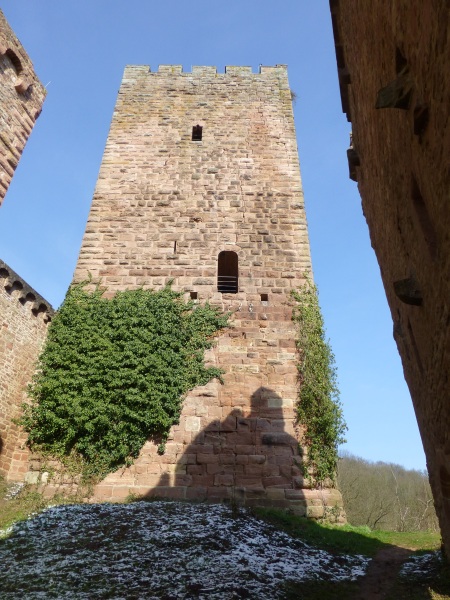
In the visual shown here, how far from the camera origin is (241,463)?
8.32 m

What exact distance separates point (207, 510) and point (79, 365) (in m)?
3.53

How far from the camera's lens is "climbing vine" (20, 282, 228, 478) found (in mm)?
8297

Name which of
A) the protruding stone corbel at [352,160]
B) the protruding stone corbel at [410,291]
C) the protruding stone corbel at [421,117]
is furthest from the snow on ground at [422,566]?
the protruding stone corbel at [352,160]

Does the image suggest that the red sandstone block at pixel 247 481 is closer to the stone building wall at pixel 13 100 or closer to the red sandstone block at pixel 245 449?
the red sandstone block at pixel 245 449

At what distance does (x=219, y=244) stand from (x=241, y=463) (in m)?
4.86

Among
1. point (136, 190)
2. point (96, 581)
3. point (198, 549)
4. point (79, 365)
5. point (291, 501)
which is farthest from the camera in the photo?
point (136, 190)

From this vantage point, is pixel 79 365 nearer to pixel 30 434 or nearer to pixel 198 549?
pixel 30 434

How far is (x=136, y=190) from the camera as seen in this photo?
39.0 ft

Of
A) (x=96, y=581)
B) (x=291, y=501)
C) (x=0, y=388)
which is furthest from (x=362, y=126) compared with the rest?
(x=0, y=388)

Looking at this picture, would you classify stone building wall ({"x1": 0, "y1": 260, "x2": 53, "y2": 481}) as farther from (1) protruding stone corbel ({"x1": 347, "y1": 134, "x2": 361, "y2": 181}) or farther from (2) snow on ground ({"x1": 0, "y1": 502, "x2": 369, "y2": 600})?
(1) protruding stone corbel ({"x1": 347, "y1": 134, "x2": 361, "y2": 181})

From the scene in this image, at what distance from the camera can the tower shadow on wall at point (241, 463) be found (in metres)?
8.05

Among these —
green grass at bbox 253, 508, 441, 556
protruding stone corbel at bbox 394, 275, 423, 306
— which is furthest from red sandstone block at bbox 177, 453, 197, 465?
protruding stone corbel at bbox 394, 275, 423, 306

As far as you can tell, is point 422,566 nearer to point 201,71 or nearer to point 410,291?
point 410,291

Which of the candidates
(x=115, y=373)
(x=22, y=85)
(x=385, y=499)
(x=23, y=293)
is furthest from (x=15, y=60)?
(x=385, y=499)
